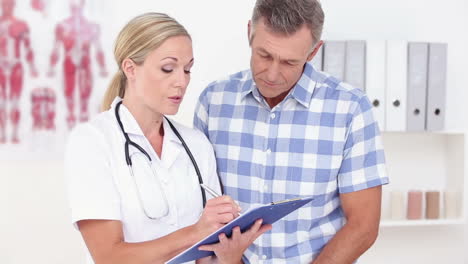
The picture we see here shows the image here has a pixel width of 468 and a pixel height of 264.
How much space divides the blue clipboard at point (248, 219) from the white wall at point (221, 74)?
152 cm

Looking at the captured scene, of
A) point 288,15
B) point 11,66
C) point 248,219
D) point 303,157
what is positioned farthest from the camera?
point 11,66

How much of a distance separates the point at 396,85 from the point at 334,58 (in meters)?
0.33

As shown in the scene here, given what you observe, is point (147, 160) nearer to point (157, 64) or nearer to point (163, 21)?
point (157, 64)

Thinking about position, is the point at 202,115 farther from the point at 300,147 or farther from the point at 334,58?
the point at 334,58

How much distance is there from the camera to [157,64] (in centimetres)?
152

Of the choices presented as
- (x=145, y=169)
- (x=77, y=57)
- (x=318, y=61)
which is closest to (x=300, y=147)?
(x=145, y=169)

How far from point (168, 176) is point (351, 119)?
543 millimetres

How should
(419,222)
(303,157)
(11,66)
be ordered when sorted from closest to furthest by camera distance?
1. (303,157)
2. (11,66)
3. (419,222)

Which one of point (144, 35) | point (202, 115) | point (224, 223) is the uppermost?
point (144, 35)

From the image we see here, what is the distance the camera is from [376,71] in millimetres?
2773

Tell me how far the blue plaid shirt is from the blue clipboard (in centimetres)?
29

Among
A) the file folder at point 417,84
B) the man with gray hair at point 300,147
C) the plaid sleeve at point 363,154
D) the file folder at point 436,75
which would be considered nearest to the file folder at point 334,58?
the file folder at point 417,84

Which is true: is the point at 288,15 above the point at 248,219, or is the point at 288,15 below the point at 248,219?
above

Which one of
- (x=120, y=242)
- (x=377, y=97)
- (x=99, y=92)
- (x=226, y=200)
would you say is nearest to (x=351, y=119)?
(x=226, y=200)
